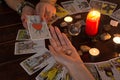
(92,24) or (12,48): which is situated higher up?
(92,24)

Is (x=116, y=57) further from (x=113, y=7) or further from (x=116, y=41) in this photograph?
(x=113, y=7)

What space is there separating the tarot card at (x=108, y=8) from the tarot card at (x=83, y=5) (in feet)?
0.30

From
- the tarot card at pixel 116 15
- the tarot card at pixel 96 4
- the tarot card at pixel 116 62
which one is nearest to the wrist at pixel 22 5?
the tarot card at pixel 96 4

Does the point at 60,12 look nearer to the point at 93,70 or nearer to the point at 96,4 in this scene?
the point at 96,4

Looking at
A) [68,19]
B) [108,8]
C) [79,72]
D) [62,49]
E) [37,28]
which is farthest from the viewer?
[108,8]

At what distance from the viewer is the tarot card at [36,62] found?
1.08m

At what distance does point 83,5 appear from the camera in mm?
1443

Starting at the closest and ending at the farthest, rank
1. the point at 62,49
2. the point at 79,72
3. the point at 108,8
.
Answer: the point at 79,72, the point at 62,49, the point at 108,8

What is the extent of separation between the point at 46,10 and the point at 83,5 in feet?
0.83

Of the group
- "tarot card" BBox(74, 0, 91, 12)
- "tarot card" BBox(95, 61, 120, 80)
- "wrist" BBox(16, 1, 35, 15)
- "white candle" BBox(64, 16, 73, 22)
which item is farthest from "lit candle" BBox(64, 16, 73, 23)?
"tarot card" BBox(95, 61, 120, 80)

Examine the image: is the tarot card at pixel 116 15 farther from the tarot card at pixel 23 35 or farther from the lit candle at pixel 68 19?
the tarot card at pixel 23 35

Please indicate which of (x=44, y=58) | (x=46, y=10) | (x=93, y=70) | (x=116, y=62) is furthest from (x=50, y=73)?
(x=46, y=10)

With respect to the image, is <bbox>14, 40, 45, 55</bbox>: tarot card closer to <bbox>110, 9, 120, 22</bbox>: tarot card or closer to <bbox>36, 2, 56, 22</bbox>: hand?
<bbox>36, 2, 56, 22</bbox>: hand

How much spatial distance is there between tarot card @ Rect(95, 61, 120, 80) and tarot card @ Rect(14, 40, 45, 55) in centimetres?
30
